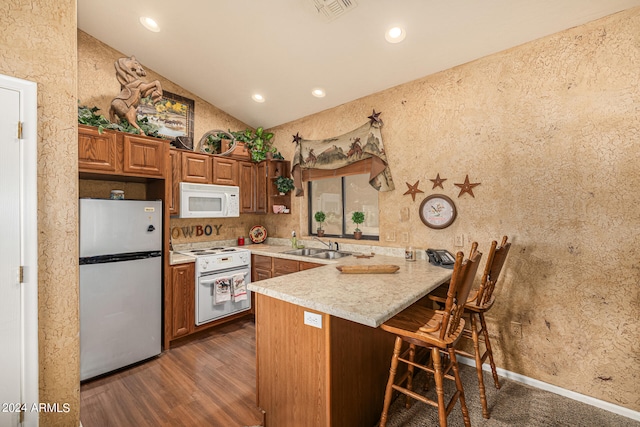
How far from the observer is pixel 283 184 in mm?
3910

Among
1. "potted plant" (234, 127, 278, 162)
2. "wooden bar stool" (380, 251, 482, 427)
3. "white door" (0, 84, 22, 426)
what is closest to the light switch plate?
"wooden bar stool" (380, 251, 482, 427)

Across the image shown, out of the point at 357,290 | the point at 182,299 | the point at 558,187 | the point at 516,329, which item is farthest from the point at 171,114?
the point at 516,329

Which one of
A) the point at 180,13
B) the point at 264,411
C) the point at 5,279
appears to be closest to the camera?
the point at 5,279

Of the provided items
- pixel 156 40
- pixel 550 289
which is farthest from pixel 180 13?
pixel 550 289

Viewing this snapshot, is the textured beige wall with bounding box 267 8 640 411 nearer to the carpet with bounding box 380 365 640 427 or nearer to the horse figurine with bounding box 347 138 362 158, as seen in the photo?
the carpet with bounding box 380 365 640 427

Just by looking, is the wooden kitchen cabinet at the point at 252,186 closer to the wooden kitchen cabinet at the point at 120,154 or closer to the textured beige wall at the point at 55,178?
the wooden kitchen cabinet at the point at 120,154

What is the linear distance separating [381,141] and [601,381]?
261 centimetres

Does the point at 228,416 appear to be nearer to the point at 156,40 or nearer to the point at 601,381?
Answer: the point at 601,381

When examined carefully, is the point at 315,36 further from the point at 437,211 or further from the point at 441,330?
the point at 441,330

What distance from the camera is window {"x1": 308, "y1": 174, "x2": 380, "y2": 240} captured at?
133 inches

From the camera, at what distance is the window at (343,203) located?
3.39 meters

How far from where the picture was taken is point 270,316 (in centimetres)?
169

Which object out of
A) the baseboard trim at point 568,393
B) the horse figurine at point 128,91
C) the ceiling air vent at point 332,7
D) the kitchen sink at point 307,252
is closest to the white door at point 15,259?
the horse figurine at point 128,91

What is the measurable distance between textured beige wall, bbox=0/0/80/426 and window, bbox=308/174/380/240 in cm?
268
